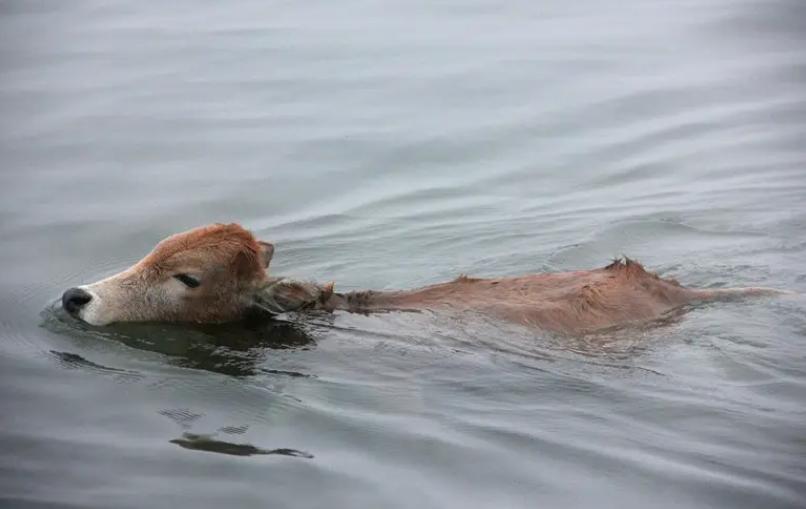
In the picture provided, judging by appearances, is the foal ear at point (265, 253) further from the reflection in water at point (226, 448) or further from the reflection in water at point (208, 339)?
the reflection in water at point (226, 448)

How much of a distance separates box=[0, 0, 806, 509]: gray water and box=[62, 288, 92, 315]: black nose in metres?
0.18

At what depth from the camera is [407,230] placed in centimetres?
1291

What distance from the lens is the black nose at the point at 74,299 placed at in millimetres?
9586

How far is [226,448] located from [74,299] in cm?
249

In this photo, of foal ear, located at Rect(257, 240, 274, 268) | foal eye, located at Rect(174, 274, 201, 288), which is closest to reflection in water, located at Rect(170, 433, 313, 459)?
foal eye, located at Rect(174, 274, 201, 288)

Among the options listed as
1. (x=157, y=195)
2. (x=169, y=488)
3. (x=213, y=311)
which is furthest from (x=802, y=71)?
(x=169, y=488)

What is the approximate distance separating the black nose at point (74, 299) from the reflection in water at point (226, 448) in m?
2.21

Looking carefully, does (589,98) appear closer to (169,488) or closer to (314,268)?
(314,268)

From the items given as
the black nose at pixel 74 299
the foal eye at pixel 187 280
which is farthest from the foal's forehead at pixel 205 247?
the black nose at pixel 74 299

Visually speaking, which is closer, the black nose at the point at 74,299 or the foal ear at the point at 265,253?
the black nose at the point at 74,299

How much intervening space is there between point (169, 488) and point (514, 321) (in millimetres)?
3168

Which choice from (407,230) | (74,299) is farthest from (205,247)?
(407,230)

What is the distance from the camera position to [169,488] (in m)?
7.15

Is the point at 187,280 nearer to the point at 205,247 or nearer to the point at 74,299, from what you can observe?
the point at 205,247
